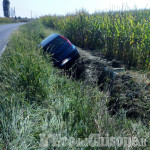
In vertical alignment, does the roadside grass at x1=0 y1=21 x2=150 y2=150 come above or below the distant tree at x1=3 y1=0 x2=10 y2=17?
below

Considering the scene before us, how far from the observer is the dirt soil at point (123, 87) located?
4508 millimetres

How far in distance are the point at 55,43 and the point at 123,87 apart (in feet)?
12.4

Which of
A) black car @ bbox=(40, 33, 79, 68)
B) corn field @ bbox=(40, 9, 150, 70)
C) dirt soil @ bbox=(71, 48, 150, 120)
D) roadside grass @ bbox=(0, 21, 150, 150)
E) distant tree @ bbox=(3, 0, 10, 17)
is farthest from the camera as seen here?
distant tree @ bbox=(3, 0, 10, 17)

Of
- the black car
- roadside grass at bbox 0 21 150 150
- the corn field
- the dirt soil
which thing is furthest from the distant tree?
roadside grass at bbox 0 21 150 150

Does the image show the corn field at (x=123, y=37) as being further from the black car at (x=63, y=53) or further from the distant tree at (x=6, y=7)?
the distant tree at (x=6, y=7)

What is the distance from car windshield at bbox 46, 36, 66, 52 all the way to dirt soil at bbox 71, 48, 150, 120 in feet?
4.74

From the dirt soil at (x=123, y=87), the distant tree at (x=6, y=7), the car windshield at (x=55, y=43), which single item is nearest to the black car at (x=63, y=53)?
the car windshield at (x=55, y=43)

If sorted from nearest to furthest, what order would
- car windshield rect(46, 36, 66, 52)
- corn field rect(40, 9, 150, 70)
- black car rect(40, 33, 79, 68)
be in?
corn field rect(40, 9, 150, 70) < black car rect(40, 33, 79, 68) < car windshield rect(46, 36, 66, 52)

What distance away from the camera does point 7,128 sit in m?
2.71

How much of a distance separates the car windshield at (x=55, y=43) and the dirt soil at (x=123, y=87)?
1.44m

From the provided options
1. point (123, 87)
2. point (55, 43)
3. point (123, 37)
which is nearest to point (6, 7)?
point (55, 43)

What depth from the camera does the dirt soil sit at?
4508mm

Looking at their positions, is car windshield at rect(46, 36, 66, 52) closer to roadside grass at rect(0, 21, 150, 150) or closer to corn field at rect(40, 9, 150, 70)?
corn field at rect(40, 9, 150, 70)

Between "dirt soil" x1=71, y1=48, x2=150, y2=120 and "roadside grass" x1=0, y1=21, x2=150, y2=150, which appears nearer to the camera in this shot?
"roadside grass" x1=0, y1=21, x2=150, y2=150
